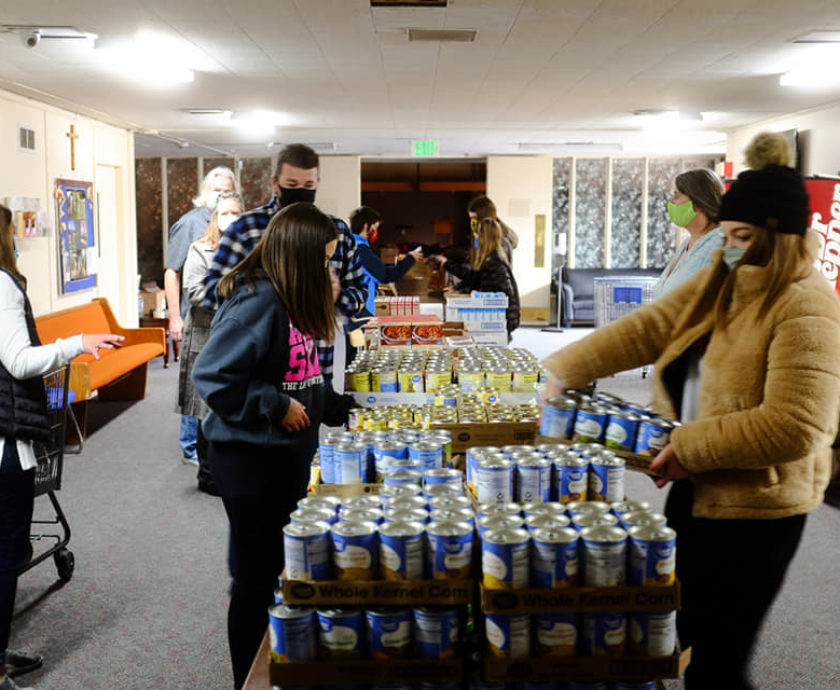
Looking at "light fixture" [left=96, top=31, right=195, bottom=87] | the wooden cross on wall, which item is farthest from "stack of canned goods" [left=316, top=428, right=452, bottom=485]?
the wooden cross on wall

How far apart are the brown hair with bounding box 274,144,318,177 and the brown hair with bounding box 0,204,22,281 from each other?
1085 mm

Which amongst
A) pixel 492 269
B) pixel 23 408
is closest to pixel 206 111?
pixel 492 269

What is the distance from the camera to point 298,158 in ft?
11.7

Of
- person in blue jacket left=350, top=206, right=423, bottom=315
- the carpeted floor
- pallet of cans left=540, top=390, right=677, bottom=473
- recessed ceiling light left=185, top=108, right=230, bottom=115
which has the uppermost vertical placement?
recessed ceiling light left=185, top=108, right=230, bottom=115

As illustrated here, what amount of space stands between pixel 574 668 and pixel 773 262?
39.3 inches

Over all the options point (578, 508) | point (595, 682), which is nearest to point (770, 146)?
point (578, 508)

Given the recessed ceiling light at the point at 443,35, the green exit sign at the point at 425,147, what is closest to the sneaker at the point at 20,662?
the recessed ceiling light at the point at 443,35

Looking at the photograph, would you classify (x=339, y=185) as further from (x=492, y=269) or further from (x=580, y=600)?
(x=580, y=600)

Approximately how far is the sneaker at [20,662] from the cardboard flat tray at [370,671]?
1950 millimetres

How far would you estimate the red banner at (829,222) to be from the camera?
22.1ft

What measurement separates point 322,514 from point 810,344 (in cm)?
112

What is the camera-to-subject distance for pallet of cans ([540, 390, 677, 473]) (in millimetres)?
2178

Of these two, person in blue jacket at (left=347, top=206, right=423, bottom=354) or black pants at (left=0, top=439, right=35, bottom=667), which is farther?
person in blue jacket at (left=347, top=206, right=423, bottom=354)

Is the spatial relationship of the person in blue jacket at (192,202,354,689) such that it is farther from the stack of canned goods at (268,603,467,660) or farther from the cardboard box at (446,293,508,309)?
the cardboard box at (446,293,508,309)
